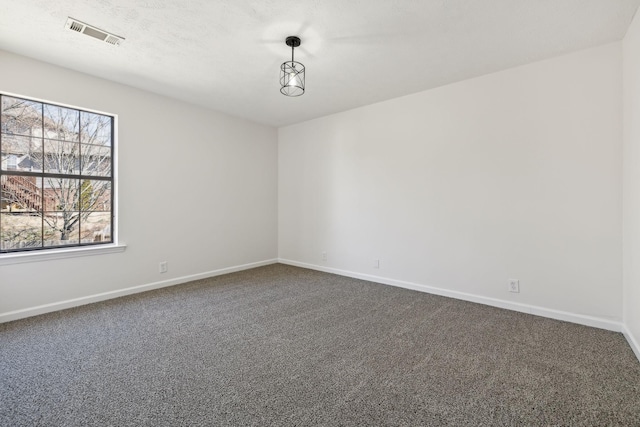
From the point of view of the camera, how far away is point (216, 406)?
1682mm

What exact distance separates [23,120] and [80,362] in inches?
101

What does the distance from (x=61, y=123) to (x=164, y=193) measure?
1283 mm

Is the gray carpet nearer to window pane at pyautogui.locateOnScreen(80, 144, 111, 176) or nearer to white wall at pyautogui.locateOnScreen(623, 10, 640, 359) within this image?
white wall at pyautogui.locateOnScreen(623, 10, 640, 359)

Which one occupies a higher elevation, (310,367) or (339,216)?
(339,216)

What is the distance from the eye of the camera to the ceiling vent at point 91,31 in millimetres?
2410

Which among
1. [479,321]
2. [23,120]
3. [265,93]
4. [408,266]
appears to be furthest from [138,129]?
[479,321]

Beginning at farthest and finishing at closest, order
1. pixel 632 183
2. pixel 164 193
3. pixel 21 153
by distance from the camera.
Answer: pixel 164 193
pixel 21 153
pixel 632 183

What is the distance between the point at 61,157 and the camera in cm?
329

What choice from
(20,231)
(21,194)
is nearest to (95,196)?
(21,194)

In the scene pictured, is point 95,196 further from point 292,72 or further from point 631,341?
point 631,341

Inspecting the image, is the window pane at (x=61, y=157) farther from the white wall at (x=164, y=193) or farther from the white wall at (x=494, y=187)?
the white wall at (x=494, y=187)

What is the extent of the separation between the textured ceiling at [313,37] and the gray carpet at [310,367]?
2579 millimetres

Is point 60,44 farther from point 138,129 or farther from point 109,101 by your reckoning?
point 138,129

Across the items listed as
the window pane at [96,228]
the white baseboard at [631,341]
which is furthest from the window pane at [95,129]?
the white baseboard at [631,341]
